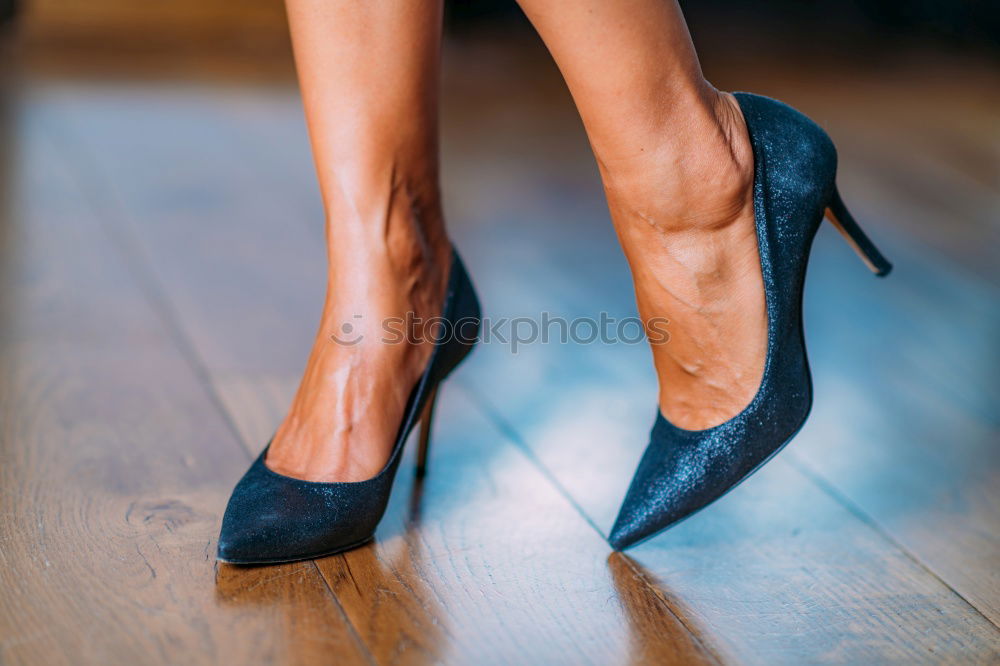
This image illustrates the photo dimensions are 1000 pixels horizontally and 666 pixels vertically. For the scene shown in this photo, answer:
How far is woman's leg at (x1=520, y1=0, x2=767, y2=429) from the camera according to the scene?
23.5 inches

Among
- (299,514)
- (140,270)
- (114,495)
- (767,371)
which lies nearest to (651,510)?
(767,371)

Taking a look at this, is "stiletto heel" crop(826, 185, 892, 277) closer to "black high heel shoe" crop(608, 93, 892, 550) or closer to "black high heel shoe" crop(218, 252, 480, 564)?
"black high heel shoe" crop(608, 93, 892, 550)

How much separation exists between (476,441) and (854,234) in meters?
0.33

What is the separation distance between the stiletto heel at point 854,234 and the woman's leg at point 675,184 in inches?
3.6

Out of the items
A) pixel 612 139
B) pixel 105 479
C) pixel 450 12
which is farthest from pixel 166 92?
pixel 612 139

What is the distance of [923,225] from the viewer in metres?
1.44

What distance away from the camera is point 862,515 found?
761mm

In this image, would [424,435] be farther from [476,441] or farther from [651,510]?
[651,510]

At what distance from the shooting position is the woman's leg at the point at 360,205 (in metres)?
0.67

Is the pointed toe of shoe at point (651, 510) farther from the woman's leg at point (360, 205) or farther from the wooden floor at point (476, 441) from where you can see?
the woman's leg at point (360, 205)

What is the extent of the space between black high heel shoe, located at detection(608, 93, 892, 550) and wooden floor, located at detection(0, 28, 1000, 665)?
0.05 m

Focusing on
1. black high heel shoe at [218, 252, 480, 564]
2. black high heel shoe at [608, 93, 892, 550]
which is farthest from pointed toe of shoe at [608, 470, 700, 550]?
black high heel shoe at [218, 252, 480, 564]

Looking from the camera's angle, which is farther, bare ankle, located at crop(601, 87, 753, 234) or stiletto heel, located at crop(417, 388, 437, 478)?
stiletto heel, located at crop(417, 388, 437, 478)

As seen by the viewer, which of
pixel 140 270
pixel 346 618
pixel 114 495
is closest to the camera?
pixel 346 618
